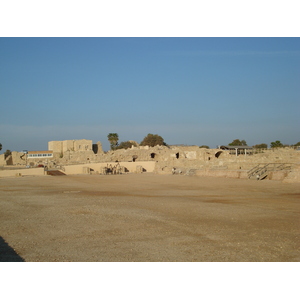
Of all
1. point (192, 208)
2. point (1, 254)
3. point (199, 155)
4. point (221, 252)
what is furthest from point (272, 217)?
point (199, 155)

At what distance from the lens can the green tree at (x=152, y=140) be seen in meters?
66.1

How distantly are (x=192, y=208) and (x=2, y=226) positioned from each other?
5308mm

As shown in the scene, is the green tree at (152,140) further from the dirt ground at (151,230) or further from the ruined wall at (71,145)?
the dirt ground at (151,230)

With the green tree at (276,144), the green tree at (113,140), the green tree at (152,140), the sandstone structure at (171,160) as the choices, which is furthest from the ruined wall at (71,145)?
the green tree at (276,144)

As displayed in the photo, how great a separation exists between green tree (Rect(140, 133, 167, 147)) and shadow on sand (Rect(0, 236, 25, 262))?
59631 millimetres

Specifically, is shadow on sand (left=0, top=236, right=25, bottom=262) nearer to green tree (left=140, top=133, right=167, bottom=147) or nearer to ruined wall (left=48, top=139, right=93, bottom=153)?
ruined wall (left=48, top=139, right=93, bottom=153)

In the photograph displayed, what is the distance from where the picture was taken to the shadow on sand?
532cm

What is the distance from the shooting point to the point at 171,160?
34.2m

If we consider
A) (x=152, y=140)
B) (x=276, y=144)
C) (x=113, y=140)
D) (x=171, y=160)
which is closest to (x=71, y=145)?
(x=113, y=140)

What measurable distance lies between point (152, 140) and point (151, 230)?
5944 cm

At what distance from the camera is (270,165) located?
24.2 metres

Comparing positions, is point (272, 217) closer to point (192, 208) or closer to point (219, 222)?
point (219, 222)

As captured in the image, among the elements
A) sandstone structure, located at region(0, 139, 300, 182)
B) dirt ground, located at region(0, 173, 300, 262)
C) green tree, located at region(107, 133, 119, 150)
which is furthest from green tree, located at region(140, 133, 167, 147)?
dirt ground, located at region(0, 173, 300, 262)

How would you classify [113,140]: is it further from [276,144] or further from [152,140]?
[276,144]
